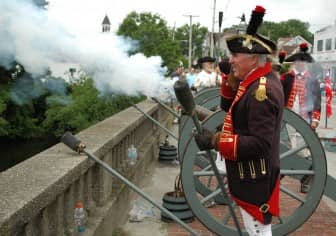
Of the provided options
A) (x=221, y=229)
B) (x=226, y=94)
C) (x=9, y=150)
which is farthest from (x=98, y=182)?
(x=9, y=150)

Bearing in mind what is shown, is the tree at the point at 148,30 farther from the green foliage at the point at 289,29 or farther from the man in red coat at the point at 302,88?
the green foliage at the point at 289,29

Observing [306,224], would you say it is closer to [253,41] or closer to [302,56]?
[302,56]

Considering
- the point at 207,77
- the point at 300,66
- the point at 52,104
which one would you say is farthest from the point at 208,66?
the point at 52,104

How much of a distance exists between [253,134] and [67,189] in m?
1.21

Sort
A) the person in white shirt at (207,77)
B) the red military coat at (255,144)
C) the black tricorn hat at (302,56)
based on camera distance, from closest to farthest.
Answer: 1. the red military coat at (255,144)
2. the black tricorn hat at (302,56)
3. the person in white shirt at (207,77)

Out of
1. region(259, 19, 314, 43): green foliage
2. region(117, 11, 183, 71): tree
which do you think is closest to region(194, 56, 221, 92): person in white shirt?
region(117, 11, 183, 71): tree

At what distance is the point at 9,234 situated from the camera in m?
1.92

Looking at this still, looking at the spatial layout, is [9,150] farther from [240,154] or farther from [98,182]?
[240,154]

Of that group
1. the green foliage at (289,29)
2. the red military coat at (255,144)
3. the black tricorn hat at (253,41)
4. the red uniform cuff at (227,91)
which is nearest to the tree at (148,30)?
the red uniform cuff at (227,91)

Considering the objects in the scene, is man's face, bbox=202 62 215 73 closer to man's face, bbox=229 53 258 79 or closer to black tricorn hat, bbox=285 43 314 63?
black tricorn hat, bbox=285 43 314 63

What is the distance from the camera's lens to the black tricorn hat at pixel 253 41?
257cm

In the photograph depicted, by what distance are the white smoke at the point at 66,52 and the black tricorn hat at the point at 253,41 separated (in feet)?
6.82

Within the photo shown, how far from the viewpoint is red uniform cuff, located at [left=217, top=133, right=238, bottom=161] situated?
243cm

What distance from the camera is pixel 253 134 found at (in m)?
2.38
